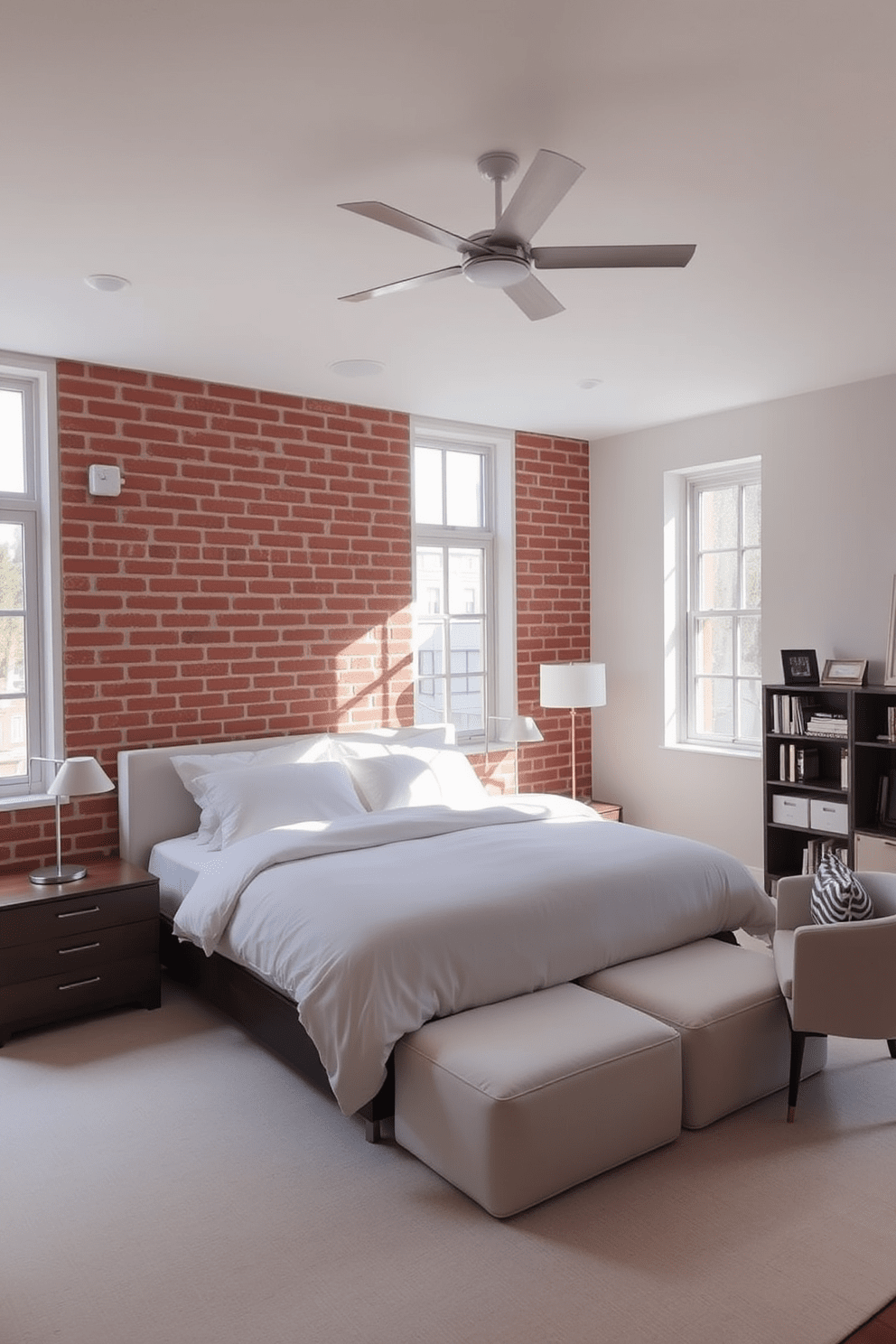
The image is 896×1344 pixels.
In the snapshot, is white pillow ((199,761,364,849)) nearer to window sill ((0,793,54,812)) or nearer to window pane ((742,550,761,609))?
window sill ((0,793,54,812))

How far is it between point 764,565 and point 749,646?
556 millimetres

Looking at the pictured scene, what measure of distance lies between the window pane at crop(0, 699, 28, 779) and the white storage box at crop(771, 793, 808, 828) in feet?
12.5

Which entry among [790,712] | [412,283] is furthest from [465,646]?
[412,283]

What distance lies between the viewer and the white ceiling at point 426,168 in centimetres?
206

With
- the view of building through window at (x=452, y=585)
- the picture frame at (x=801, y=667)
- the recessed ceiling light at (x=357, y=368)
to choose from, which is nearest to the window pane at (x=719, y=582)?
the picture frame at (x=801, y=667)

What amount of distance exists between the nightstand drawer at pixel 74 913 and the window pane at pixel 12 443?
74.7 inches

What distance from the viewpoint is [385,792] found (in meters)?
4.70

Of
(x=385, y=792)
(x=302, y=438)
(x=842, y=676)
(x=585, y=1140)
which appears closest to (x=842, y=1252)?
(x=585, y=1140)

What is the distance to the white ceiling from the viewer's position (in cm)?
206

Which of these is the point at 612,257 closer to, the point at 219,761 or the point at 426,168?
the point at 426,168

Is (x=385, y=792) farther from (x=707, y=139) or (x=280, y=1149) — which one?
(x=707, y=139)

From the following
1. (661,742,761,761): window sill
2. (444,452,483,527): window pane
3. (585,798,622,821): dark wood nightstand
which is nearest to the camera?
(661,742,761,761): window sill

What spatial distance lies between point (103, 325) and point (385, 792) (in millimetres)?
2397

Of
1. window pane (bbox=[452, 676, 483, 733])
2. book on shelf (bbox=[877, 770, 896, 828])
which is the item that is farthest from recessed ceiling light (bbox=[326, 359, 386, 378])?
book on shelf (bbox=[877, 770, 896, 828])
